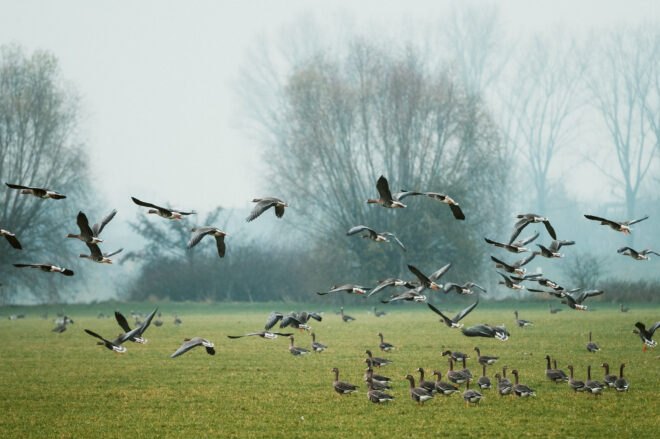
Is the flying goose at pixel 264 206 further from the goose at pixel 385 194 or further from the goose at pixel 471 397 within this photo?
the goose at pixel 471 397

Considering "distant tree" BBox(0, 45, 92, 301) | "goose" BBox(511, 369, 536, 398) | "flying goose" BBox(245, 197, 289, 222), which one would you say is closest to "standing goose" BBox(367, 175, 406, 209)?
"flying goose" BBox(245, 197, 289, 222)

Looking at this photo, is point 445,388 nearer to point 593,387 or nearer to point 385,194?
point 593,387

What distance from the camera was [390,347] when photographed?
19.6m

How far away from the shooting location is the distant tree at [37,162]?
48750 millimetres

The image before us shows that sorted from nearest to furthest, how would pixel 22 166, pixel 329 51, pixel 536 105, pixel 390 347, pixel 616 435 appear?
pixel 616 435
pixel 390 347
pixel 22 166
pixel 329 51
pixel 536 105

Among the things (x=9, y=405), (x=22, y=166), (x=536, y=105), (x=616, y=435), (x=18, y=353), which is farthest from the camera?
(x=536, y=105)

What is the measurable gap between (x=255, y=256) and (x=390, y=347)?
37.0m

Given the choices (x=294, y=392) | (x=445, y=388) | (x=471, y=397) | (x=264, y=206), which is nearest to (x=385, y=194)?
(x=264, y=206)

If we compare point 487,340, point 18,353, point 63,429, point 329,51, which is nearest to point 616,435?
point 63,429

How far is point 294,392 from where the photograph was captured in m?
13.9

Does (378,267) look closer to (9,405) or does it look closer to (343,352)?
(343,352)

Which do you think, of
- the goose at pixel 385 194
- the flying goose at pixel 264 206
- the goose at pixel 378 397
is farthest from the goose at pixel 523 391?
the flying goose at pixel 264 206

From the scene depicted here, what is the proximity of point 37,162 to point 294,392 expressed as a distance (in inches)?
1570

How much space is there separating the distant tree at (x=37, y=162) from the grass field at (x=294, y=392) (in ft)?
78.8
